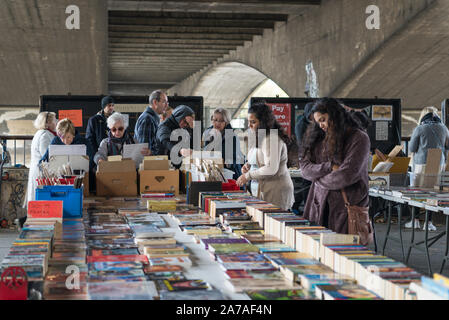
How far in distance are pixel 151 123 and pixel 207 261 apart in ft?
12.5

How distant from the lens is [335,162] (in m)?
4.09

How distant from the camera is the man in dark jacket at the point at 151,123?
21.0 feet

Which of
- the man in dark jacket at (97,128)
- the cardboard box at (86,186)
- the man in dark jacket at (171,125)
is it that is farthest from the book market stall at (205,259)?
the man in dark jacket at (97,128)

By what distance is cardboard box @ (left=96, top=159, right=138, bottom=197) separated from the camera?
5.03 meters

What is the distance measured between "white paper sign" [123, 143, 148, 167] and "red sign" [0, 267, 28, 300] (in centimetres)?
321

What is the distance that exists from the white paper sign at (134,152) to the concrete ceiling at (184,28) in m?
8.19

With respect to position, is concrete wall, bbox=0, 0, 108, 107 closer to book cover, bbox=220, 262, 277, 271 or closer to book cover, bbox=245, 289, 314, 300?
book cover, bbox=220, 262, 277, 271

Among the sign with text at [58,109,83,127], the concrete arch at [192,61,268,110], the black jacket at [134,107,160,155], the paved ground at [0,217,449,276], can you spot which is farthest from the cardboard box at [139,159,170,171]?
the concrete arch at [192,61,268,110]

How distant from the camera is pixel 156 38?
1869 centimetres

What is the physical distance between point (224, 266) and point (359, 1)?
11.1 meters

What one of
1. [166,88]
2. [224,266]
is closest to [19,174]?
[224,266]

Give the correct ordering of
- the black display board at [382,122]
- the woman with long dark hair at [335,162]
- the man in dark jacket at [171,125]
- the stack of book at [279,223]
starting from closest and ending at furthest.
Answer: the stack of book at [279,223] → the woman with long dark hair at [335,162] → the man in dark jacket at [171,125] → the black display board at [382,122]

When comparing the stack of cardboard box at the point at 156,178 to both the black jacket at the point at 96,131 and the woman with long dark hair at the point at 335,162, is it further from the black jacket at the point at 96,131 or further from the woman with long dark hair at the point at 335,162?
the black jacket at the point at 96,131
